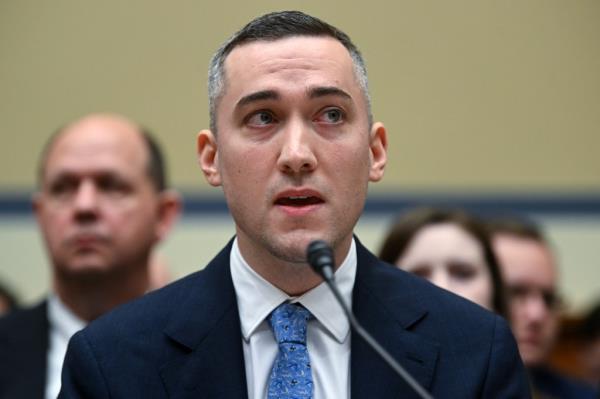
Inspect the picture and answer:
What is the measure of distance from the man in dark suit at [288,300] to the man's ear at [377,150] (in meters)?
0.04

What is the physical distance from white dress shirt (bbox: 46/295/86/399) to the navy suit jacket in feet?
3.81

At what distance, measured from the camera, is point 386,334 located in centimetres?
230

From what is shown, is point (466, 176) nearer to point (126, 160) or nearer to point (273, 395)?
point (126, 160)

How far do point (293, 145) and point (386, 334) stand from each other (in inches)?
16.9

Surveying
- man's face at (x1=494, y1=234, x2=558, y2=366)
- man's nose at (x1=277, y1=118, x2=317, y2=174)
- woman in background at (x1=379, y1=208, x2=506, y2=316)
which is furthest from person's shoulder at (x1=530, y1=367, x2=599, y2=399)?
man's nose at (x1=277, y1=118, x2=317, y2=174)

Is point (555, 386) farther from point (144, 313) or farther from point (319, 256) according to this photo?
point (319, 256)

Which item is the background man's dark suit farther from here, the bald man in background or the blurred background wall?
the blurred background wall

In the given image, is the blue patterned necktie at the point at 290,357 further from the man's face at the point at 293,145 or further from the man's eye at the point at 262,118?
the man's eye at the point at 262,118

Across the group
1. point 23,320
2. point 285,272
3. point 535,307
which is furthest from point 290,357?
point 535,307

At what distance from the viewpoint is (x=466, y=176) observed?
6.49 m

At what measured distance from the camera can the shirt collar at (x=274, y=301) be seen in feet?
7.61

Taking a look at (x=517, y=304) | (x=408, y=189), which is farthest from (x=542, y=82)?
(x=517, y=304)

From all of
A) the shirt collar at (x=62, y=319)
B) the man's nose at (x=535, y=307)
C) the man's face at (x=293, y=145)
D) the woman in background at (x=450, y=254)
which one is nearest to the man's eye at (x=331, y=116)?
the man's face at (x=293, y=145)

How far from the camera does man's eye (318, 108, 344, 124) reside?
2252 millimetres
